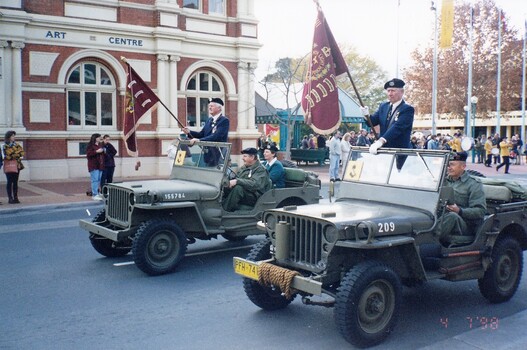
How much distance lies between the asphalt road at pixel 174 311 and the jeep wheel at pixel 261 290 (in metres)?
0.12

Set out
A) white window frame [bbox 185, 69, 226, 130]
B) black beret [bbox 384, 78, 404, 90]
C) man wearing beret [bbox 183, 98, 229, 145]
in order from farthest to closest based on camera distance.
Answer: white window frame [bbox 185, 69, 226, 130] < man wearing beret [bbox 183, 98, 229, 145] < black beret [bbox 384, 78, 404, 90]

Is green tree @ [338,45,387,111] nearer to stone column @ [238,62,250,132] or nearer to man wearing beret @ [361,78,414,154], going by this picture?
stone column @ [238,62,250,132]

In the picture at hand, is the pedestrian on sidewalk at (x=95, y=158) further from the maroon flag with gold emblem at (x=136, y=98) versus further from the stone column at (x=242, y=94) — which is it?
the stone column at (x=242, y=94)

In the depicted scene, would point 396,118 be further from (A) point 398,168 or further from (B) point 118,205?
(B) point 118,205

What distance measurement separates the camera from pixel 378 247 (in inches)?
195

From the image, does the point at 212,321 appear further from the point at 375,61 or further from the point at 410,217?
the point at 375,61

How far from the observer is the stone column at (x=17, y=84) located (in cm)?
1948

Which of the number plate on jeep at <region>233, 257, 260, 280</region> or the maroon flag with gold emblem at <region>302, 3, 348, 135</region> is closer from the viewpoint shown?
the number plate on jeep at <region>233, 257, 260, 280</region>

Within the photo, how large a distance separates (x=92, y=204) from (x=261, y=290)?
34.2 feet

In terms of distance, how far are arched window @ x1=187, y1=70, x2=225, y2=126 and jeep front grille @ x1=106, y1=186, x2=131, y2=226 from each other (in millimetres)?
16268

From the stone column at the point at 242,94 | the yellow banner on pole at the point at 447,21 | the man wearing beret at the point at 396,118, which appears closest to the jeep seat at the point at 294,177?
the man wearing beret at the point at 396,118

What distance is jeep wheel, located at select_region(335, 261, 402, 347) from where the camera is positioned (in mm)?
4879

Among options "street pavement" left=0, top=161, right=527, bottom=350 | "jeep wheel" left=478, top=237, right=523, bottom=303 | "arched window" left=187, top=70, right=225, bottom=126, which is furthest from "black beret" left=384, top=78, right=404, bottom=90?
"arched window" left=187, top=70, right=225, bottom=126

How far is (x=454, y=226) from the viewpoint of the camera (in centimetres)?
604
